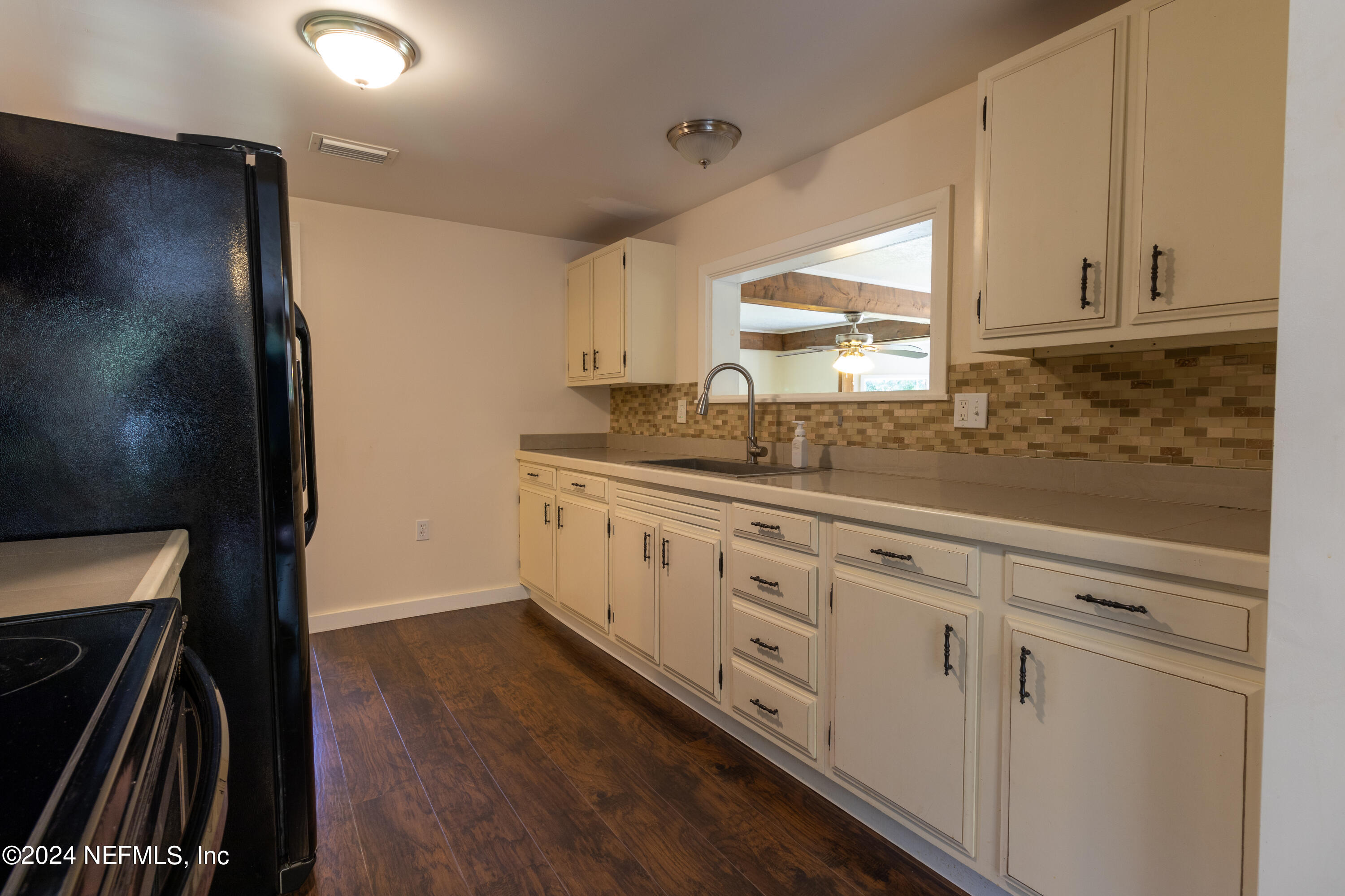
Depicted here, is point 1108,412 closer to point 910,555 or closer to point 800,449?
point 910,555

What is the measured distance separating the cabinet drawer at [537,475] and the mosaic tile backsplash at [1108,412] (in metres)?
1.55

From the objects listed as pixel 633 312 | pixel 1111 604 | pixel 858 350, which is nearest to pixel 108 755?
pixel 1111 604

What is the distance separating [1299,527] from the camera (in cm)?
75

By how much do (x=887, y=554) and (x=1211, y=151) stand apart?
3.51 feet

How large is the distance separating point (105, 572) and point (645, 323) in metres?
2.72

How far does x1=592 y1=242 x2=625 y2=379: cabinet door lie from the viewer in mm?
3455

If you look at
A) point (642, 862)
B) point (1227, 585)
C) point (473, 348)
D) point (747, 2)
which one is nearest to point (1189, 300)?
point (1227, 585)

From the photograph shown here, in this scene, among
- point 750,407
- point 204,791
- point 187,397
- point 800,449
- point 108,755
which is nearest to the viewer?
point 108,755

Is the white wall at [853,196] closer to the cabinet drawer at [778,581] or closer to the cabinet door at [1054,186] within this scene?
the cabinet door at [1054,186]

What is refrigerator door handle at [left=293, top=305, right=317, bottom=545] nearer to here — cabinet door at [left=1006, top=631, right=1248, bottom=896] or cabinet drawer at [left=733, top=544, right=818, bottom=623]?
cabinet drawer at [left=733, top=544, right=818, bottom=623]

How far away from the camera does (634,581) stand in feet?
8.93

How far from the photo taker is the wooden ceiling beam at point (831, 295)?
3.98m

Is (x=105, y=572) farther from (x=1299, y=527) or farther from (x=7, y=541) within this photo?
(x=1299, y=527)

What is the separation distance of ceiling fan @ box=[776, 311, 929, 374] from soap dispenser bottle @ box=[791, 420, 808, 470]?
4.00 metres
